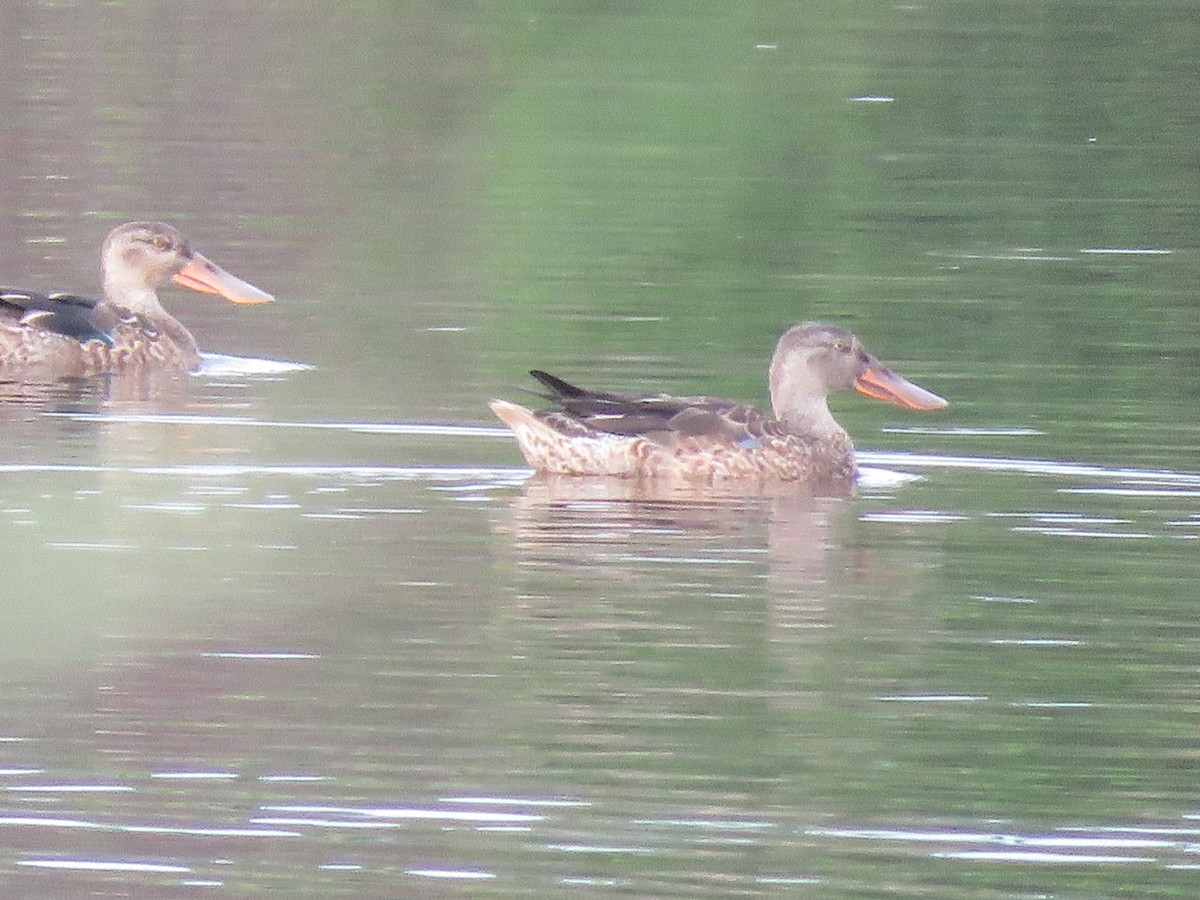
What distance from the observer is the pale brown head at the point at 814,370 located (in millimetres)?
11875

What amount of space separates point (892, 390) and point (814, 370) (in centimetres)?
36

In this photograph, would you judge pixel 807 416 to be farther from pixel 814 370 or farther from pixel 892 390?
pixel 892 390

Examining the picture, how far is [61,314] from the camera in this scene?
1390 cm

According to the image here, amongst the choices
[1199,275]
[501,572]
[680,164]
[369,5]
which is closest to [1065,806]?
[501,572]

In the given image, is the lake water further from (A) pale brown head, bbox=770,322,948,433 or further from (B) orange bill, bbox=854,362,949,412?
(A) pale brown head, bbox=770,322,948,433

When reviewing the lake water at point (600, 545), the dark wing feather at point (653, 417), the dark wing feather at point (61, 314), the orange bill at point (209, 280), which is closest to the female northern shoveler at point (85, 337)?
the dark wing feather at point (61, 314)

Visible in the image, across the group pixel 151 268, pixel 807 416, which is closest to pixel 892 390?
pixel 807 416

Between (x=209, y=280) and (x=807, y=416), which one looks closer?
(x=807, y=416)

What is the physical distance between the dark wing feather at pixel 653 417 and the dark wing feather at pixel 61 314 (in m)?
3.50

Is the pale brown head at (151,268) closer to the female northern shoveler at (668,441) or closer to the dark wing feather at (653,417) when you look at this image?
the female northern shoveler at (668,441)

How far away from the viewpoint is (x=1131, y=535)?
10062 mm

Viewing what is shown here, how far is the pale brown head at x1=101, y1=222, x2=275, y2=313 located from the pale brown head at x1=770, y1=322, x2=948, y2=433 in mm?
3960

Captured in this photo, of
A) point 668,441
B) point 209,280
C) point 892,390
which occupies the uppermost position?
point 209,280

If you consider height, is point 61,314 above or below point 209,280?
below
